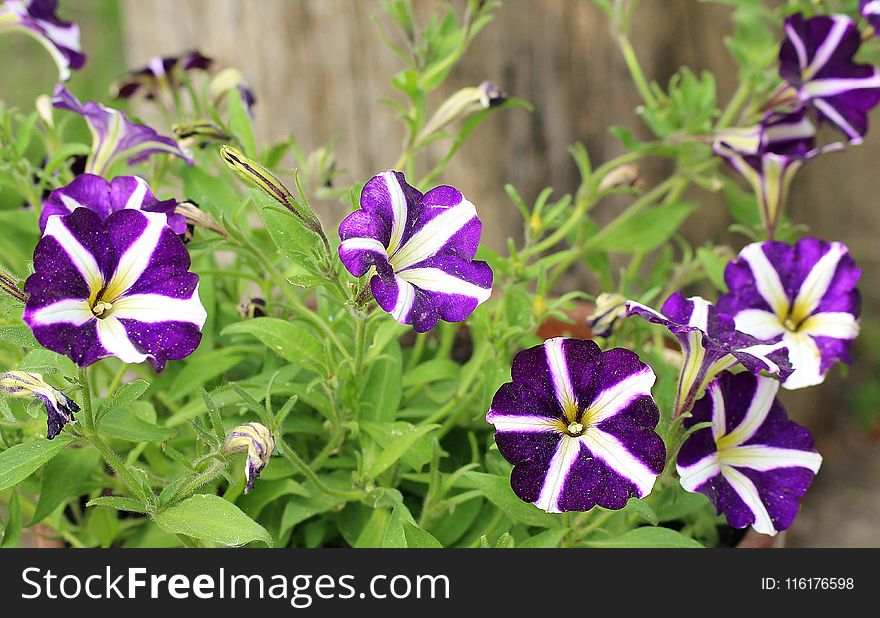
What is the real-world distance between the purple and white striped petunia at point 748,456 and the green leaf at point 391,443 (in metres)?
0.23

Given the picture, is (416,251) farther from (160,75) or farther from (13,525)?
(160,75)

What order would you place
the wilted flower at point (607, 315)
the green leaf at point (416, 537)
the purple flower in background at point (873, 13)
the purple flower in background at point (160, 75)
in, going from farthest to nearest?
the purple flower in background at point (160, 75) < the purple flower in background at point (873, 13) < the wilted flower at point (607, 315) < the green leaf at point (416, 537)

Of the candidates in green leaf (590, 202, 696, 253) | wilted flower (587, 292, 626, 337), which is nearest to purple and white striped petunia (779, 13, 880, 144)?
green leaf (590, 202, 696, 253)

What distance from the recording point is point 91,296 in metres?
0.70

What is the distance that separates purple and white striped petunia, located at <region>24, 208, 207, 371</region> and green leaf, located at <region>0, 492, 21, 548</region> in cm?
32

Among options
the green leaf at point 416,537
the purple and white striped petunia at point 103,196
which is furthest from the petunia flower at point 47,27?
the green leaf at point 416,537

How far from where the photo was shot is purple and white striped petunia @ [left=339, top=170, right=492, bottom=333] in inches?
26.1

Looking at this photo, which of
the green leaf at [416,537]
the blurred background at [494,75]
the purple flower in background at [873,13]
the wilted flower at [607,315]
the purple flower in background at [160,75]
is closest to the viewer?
the green leaf at [416,537]

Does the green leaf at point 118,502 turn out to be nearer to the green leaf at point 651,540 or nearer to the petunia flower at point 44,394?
the petunia flower at point 44,394

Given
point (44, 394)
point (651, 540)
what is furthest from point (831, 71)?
point (44, 394)

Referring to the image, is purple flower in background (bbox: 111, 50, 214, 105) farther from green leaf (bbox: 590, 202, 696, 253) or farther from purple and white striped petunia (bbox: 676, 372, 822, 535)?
purple and white striped petunia (bbox: 676, 372, 822, 535)

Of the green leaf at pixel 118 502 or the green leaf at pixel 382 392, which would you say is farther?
the green leaf at pixel 382 392

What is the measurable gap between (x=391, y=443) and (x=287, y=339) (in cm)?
14

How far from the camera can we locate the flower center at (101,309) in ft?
2.27
